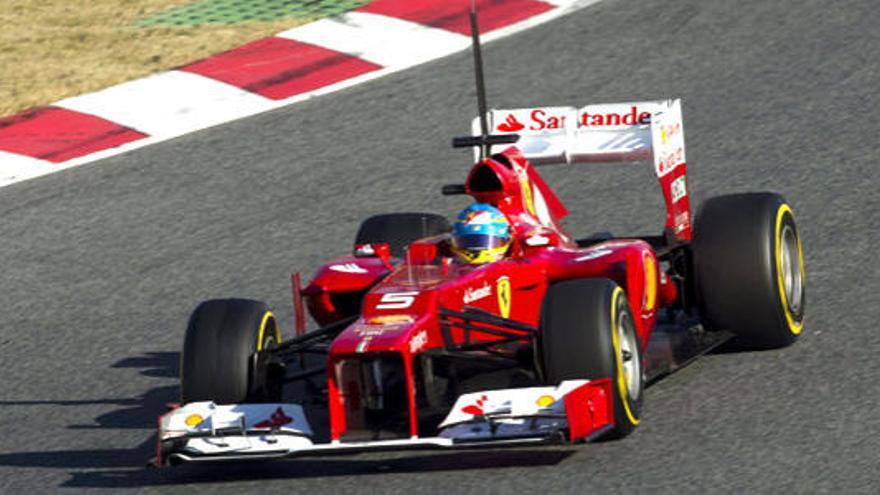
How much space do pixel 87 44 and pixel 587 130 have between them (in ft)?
21.0

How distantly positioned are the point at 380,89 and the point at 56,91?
7.03 feet

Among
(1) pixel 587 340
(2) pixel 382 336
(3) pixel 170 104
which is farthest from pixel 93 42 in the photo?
(1) pixel 587 340

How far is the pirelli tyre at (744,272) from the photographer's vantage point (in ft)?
27.0

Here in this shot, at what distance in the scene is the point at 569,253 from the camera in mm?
8211

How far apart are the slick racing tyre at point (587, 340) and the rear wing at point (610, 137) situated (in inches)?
61.2

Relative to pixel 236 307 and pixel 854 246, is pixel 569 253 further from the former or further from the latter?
pixel 854 246

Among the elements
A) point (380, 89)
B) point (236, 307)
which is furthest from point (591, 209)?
point (236, 307)

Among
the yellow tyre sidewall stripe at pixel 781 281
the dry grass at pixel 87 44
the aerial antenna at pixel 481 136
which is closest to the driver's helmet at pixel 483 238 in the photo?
the aerial antenna at pixel 481 136

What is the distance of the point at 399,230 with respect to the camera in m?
9.10

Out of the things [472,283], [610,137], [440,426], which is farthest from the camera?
[610,137]

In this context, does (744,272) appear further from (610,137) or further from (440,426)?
(440,426)

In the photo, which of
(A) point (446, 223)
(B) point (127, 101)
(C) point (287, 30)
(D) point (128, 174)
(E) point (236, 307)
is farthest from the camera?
(C) point (287, 30)

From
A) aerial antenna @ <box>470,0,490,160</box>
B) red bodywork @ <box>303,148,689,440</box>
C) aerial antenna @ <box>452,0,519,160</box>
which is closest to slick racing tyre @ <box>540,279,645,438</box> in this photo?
red bodywork @ <box>303,148,689,440</box>

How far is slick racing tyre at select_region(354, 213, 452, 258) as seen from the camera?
9.06 metres
